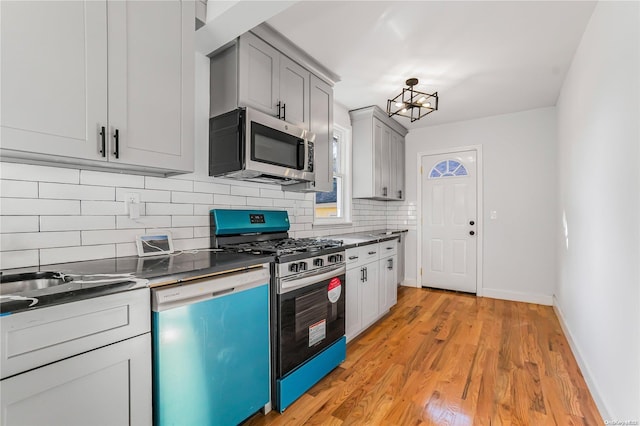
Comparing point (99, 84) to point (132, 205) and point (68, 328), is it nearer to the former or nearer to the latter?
point (132, 205)

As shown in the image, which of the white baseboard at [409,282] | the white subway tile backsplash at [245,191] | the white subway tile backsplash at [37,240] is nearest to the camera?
the white subway tile backsplash at [37,240]

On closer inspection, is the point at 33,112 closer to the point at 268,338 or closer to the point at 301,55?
the point at 268,338

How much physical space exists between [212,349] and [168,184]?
1113mm

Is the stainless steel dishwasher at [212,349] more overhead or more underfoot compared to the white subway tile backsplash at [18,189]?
more underfoot

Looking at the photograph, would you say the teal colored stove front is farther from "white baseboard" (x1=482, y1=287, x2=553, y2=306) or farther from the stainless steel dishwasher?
"white baseboard" (x1=482, y1=287, x2=553, y2=306)

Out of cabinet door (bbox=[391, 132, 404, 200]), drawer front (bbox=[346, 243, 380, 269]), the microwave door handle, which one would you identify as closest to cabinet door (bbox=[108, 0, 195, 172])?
the microwave door handle

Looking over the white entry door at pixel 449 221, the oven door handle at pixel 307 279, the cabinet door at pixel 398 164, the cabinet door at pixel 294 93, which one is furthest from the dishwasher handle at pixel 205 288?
the white entry door at pixel 449 221

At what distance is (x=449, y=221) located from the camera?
458 cm

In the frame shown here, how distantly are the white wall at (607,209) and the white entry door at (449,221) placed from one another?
1700 millimetres

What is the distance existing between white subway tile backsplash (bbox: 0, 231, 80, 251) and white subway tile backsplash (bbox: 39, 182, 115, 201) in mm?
189

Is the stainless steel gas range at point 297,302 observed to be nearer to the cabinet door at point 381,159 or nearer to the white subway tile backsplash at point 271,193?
the white subway tile backsplash at point 271,193

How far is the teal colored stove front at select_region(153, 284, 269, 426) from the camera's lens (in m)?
1.25

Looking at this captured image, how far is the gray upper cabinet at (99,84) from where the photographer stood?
1.17m

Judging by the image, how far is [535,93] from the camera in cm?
346
